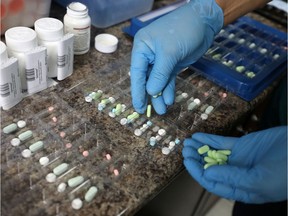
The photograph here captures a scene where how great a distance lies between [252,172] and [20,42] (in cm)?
56

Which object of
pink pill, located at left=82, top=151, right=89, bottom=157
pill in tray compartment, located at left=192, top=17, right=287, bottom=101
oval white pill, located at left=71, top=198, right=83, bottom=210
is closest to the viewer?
oval white pill, located at left=71, top=198, right=83, bottom=210

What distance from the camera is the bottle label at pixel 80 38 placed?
96cm

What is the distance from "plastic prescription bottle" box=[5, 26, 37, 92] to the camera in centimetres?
79

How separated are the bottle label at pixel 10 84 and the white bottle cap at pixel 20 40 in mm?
37

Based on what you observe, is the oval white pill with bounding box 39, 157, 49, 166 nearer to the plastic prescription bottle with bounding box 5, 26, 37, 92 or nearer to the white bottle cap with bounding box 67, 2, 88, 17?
the plastic prescription bottle with bounding box 5, 26, 37, 92

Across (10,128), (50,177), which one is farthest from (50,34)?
(50,177)

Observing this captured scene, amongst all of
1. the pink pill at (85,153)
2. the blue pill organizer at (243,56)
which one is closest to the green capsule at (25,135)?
the pink pill at (85,153)

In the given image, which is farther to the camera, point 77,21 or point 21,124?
point 77,21

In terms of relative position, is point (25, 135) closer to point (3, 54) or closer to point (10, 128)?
point (10, 128)

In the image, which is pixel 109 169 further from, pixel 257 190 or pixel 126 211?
pixel 257 190

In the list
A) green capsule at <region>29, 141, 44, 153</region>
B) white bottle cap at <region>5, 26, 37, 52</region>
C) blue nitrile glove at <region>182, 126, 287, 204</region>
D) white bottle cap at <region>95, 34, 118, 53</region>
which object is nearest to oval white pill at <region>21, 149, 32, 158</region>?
green capsule at <region>29, 141, 44, 153</region>

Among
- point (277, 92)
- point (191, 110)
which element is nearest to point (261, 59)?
point (277, 92)

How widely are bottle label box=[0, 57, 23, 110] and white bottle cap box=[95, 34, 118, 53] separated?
32 centimetres

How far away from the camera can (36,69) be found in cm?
83
